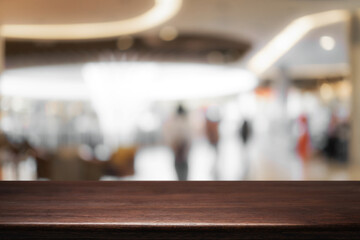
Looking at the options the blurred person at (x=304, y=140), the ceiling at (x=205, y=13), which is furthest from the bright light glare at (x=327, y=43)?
the blurred person at (x=304, y=140)

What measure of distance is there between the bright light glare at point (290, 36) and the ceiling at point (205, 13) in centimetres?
28

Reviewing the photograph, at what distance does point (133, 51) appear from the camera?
11.8 meters

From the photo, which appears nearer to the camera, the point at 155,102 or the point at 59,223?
the point at 59,223

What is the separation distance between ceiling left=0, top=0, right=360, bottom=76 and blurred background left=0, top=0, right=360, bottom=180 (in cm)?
3

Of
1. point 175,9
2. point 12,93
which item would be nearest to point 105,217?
point 175,9

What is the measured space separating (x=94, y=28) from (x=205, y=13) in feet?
10.4

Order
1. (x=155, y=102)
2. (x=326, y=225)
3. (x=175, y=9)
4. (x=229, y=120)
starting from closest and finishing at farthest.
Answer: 1. (x=326, y=225)
2. (x=175, y=9)
3. (x=155, y=102)
4. (x=229, y=120)

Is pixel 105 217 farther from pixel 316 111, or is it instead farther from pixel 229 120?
pixel 229 120

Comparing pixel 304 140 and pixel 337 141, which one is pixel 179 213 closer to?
pixel 337 141

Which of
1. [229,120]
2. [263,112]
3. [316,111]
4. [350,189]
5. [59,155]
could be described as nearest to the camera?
[350,189]

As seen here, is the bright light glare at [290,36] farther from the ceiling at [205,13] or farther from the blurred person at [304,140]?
the blurred person at [304,140]

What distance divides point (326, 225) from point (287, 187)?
0.36 metres

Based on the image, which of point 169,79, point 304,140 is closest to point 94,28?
point 304,140

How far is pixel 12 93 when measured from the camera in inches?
763
